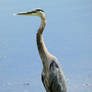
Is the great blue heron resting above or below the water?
above

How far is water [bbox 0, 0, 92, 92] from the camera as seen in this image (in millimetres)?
4922

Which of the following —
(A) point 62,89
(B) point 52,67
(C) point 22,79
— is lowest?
(C) point 22,79

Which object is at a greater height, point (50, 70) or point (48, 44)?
point (50, 70)

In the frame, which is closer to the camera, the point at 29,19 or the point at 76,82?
the point at 76,82

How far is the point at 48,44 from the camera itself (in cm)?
616

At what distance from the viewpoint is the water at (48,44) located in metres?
4.92

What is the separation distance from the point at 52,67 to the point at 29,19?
16.2ft

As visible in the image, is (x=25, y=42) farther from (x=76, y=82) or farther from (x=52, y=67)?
(x=52, y=67)

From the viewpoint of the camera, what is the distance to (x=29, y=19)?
788cm

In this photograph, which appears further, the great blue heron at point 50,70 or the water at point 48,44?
the water at point 48,44

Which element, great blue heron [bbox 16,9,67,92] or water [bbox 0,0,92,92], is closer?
great blue heron [bbox 16,9,67,92]

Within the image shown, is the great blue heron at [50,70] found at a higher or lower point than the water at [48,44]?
higher

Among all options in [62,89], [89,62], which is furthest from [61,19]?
[62,89]

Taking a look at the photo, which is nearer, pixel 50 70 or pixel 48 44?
pixel 50 70
